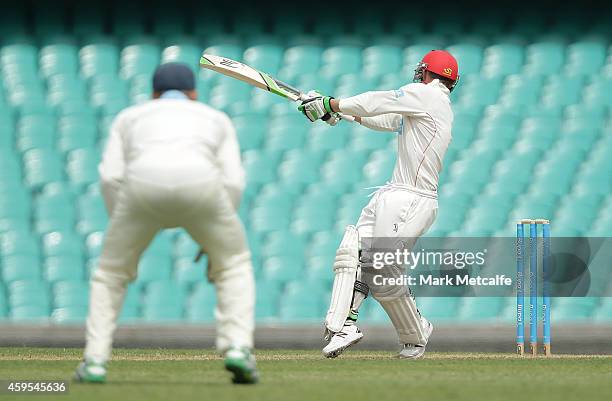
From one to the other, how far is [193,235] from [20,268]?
4734mm

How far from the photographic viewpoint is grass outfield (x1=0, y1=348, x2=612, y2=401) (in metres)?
4.06

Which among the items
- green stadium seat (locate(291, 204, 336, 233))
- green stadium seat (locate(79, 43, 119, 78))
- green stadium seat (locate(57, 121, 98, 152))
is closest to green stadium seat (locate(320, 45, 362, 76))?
green stadium seat (locate(291, 204, 336, 233))

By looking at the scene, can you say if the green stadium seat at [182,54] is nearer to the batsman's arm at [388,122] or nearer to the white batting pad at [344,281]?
the batsman's arm at [388,122]

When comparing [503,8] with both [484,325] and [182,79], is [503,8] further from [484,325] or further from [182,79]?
[182,79]

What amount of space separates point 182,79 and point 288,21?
5.75 m

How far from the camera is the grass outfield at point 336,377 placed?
160 inches

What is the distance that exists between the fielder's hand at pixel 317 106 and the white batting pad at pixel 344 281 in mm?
654

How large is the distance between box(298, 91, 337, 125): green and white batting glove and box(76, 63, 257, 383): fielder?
2.00 m

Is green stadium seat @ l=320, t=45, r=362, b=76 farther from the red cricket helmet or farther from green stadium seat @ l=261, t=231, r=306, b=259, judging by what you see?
the red cricket helmet

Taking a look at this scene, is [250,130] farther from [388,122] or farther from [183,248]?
[388,122]

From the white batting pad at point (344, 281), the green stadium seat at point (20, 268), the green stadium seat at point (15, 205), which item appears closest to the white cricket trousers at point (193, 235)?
the white batting pad at point (344, 281)

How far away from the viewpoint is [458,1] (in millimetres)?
10297

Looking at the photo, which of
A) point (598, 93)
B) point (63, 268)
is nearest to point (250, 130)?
point (63, 268)

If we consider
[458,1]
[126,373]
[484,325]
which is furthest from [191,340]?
[458,1]
